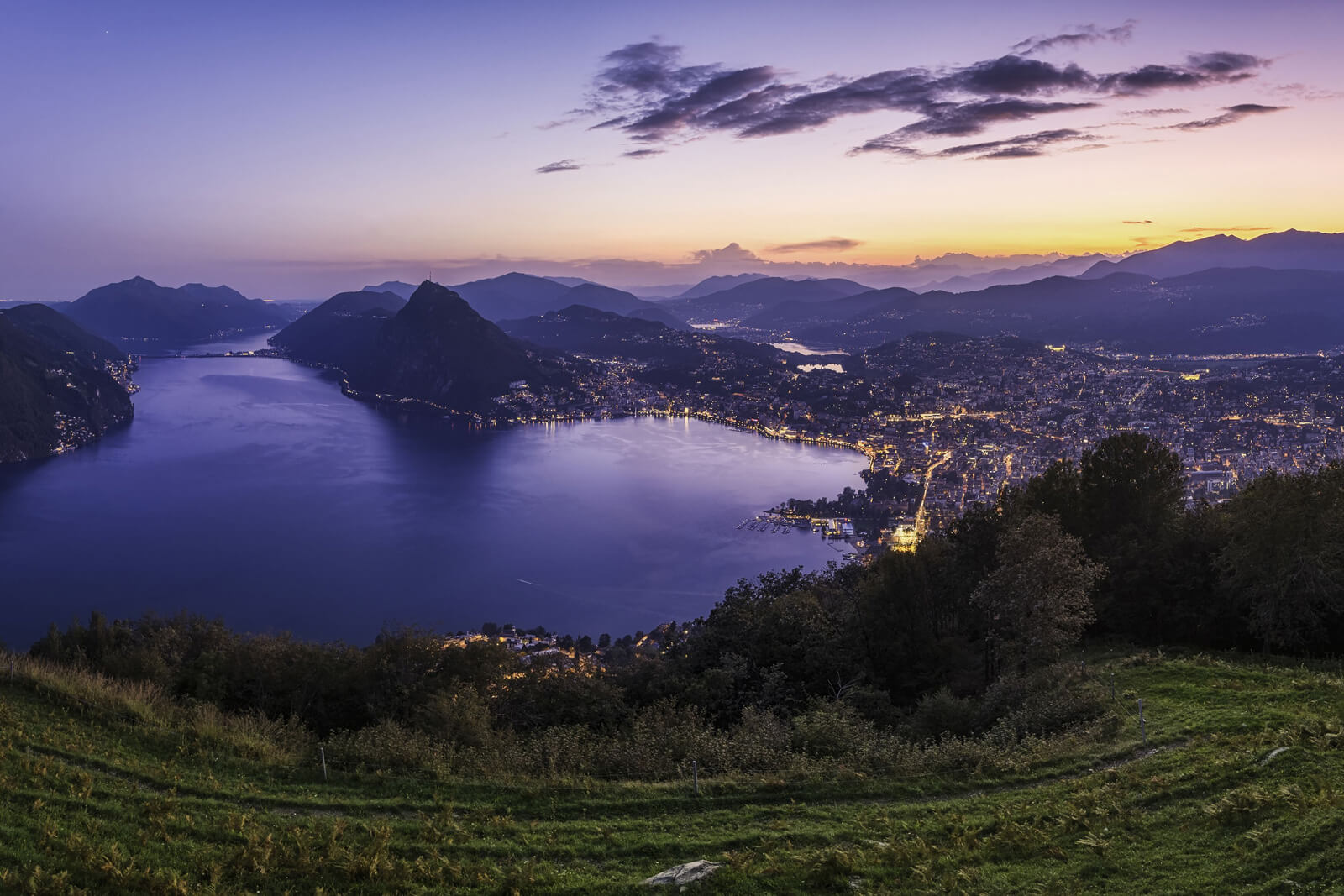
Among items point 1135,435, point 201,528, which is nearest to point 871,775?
point 1135,435

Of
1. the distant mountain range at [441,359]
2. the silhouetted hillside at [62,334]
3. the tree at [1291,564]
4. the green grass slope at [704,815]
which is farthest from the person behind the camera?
the distant mountain range at [441,359]

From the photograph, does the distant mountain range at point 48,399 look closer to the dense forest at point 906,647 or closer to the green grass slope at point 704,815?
the dense forest at point 906,647

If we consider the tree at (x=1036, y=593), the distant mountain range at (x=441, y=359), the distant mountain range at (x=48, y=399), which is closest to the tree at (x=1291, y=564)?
the tree at (x=1036, y=593)

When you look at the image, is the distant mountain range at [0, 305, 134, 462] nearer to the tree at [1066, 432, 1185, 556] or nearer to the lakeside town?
the lakeside town

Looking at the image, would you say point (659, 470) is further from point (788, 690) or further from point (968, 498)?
point (788, 690)

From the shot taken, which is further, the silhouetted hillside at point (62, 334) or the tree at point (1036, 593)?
the silhouetted hillside at point (62, 334)

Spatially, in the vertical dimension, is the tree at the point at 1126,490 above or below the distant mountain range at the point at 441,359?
below
